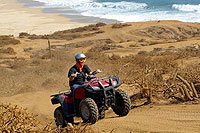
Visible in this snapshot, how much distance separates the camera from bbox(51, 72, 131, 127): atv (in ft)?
21.2

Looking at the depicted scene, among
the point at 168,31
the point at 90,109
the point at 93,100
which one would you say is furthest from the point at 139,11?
the point at 90,109

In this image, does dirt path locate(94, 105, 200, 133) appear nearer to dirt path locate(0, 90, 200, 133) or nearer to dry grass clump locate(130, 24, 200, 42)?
dirt path locate(0, 90, 200, 133)

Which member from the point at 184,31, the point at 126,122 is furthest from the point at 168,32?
the point at 126,122

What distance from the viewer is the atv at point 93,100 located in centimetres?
645

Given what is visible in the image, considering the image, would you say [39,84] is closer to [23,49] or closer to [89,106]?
[89,106]

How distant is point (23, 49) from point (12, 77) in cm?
947

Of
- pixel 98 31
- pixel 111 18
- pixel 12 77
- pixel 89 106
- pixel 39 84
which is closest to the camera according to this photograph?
pixel 89 106

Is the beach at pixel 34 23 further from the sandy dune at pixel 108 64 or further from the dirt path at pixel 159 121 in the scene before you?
the dirt path at pixel 159 121

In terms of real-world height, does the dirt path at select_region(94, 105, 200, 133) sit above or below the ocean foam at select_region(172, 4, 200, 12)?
below

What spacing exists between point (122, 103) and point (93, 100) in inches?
25.7

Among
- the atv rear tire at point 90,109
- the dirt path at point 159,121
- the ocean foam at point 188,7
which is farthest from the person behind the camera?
the ocean foam at point 188,7

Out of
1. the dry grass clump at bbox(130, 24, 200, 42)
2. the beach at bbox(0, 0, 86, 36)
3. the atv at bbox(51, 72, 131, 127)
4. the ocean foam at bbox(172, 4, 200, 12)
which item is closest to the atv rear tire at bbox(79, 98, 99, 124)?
the atv at bbox(51, 72, 131, 127)

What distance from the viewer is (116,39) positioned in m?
27.3

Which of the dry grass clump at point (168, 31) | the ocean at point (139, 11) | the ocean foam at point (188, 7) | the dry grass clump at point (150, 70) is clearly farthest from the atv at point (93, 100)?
the ocean foam at point (188, 7)
